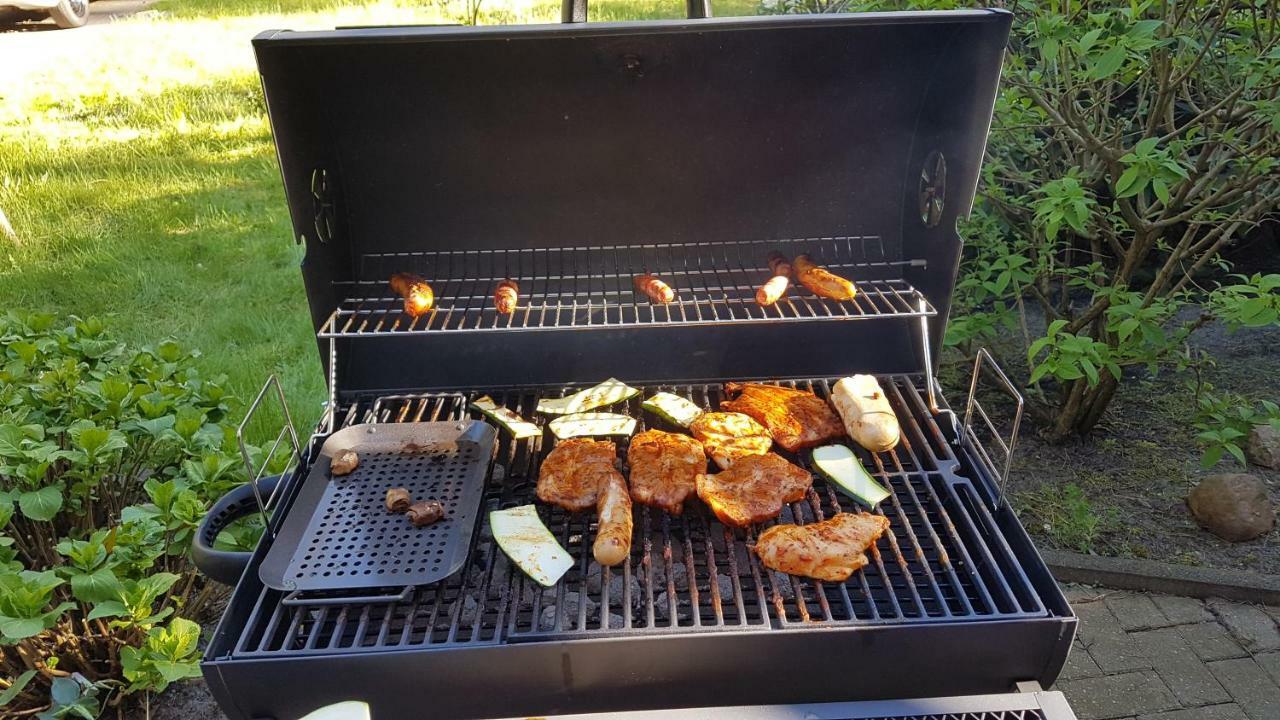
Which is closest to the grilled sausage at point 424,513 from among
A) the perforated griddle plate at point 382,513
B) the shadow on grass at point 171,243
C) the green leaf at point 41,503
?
the perforated griddle plate at point 382,513

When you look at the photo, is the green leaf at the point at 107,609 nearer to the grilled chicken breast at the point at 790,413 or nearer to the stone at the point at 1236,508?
the grilled chicken breast at the point at 790,413

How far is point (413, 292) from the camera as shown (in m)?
2.51

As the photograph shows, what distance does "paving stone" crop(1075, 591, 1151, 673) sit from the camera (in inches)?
109

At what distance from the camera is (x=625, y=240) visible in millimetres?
2818

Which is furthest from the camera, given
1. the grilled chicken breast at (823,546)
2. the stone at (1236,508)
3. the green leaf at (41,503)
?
the stone at (1236,508)

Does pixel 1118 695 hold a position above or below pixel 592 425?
below

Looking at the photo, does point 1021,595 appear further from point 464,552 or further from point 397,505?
point 397,505

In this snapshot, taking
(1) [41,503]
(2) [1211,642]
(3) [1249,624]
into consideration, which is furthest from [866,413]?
(1) [41,503]

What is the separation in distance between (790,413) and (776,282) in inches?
16.6

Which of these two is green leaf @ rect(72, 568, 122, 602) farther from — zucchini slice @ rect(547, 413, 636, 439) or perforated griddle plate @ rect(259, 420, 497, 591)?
zucchini slice @ rect(547, 413, 636, 439)

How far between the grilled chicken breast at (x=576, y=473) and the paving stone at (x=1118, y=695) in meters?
1.78

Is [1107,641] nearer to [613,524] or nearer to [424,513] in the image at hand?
[613,524]

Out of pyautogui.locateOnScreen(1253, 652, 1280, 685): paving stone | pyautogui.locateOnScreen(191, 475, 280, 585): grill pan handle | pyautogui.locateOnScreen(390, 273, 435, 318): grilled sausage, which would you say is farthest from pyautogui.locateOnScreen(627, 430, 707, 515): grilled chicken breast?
pyautogui.locateOnScreen(1253, 652, 1280, 685): paving stone

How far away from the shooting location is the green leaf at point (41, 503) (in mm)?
2268
